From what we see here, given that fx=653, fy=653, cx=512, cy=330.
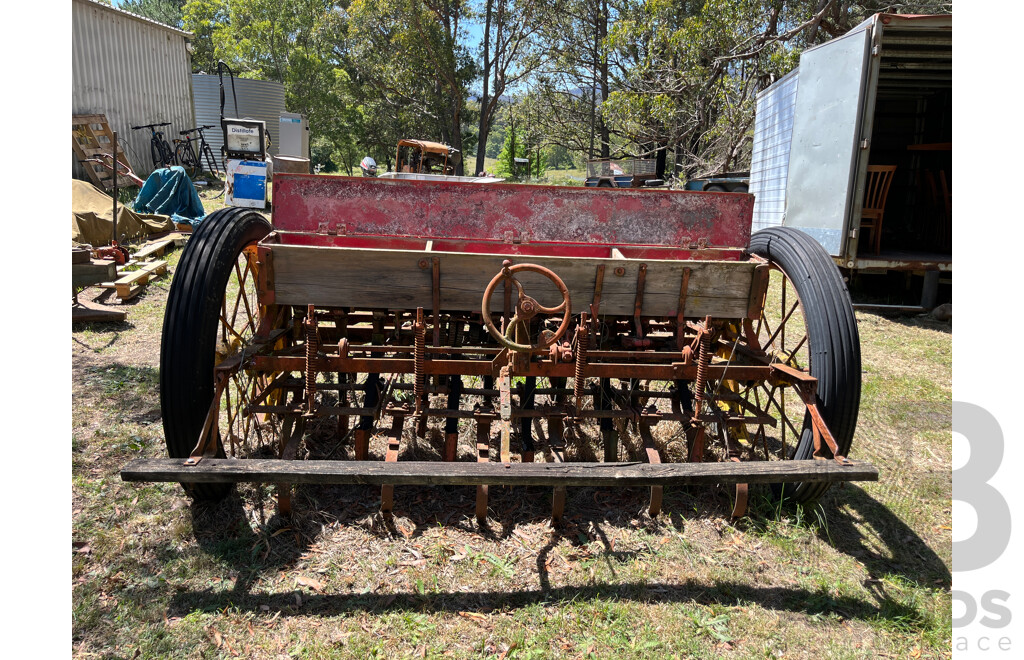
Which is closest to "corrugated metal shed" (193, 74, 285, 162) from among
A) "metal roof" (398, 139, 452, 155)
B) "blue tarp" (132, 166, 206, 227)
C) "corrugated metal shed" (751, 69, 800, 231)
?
"blue tarp" (132, 166, 206, 227)

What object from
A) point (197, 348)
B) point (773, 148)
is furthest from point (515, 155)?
point (197, 348)

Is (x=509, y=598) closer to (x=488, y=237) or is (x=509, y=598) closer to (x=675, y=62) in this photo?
(x=488, y=237)

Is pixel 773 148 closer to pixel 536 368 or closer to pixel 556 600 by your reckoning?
pixel 536 368

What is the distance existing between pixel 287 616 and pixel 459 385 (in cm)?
172

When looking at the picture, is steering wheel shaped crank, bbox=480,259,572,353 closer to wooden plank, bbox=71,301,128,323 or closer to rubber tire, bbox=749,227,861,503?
rubber tire, bbox=749,227,861,503

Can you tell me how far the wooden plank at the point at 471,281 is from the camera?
11.4 ft

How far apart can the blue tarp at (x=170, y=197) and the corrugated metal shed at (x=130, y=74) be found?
2991 millimetres

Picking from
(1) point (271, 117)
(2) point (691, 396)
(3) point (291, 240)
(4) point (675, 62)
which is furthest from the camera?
(1) point (271, 117)

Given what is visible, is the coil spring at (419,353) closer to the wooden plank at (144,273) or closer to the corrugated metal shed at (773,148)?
the wooden plank at (144,273)

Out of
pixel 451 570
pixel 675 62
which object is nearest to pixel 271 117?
pixel 675 62

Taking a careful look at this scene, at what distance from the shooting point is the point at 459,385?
409 cm

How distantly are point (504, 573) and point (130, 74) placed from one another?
1902 centimetres

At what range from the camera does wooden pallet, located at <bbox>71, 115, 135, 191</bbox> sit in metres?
13.8

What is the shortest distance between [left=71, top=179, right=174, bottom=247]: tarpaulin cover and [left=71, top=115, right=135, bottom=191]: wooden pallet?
3.07m
